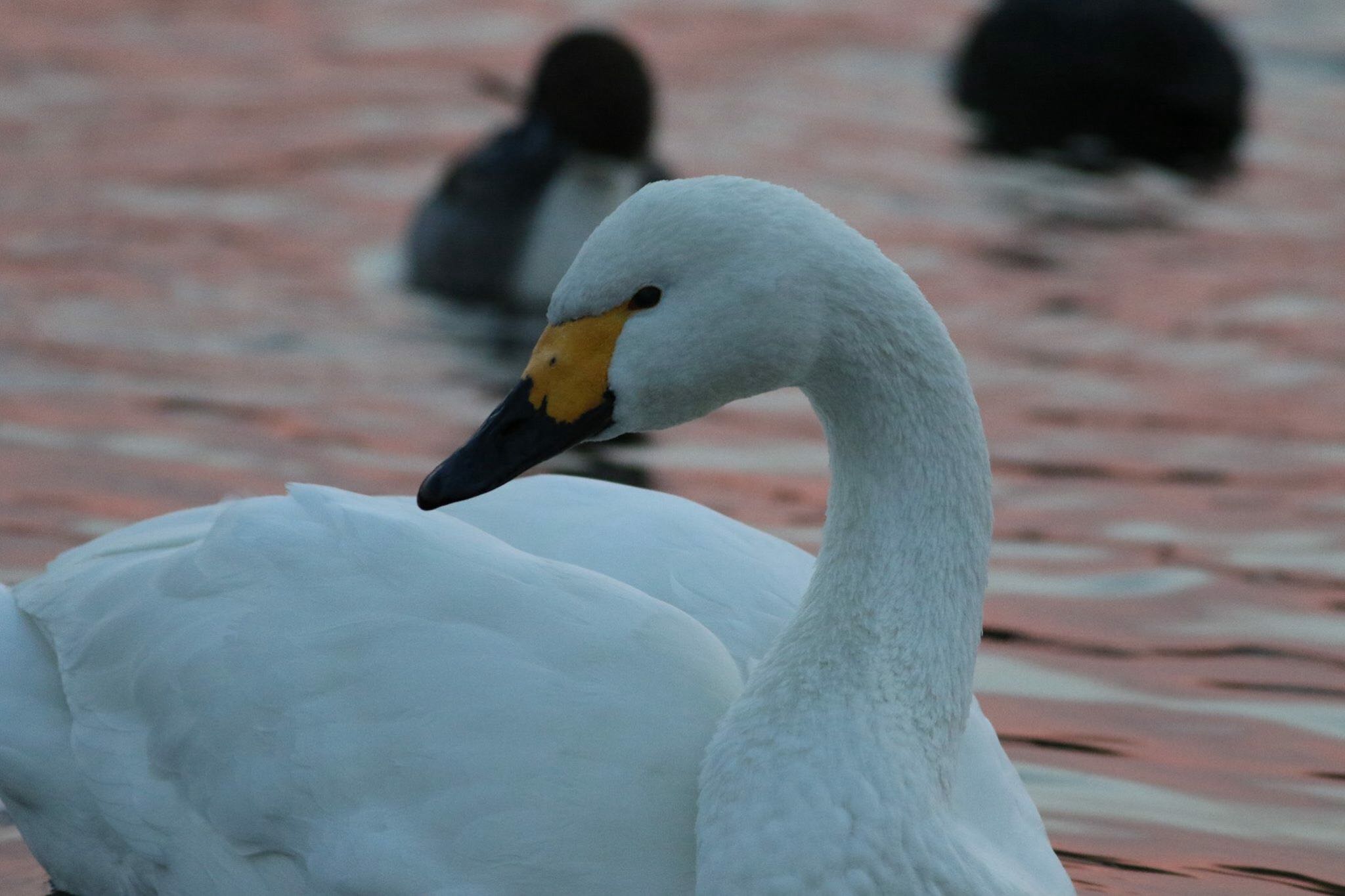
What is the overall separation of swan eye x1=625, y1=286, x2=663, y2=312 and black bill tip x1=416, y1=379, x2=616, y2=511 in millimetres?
156

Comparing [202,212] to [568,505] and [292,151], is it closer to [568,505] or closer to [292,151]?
[292,151]

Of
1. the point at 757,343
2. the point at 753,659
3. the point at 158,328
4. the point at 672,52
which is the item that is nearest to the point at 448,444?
the point at 158,328

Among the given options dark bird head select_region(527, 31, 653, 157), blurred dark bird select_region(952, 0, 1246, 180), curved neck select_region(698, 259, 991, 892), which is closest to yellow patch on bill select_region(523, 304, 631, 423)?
curved neck select_region(698, 259, 991, 892)

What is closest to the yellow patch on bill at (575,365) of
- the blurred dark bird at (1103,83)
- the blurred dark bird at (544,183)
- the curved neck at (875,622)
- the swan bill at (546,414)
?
the swan bill at (546,414)

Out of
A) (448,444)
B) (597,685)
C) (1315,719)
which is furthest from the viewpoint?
(448,444)

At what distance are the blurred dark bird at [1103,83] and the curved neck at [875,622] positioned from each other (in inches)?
341

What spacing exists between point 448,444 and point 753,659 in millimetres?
3522

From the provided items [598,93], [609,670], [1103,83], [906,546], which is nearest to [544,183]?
[598,93]

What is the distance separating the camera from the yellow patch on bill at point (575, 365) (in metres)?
3.88

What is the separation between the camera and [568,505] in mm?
4828

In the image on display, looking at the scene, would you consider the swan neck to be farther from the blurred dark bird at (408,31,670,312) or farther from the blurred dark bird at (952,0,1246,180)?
the blurred dark bird at (952,0,1246,180)

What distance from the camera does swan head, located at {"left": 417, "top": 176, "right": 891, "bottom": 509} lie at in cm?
380

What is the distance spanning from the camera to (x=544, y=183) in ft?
34.9

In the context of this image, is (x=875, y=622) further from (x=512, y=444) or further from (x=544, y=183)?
(x=544, y=183)
